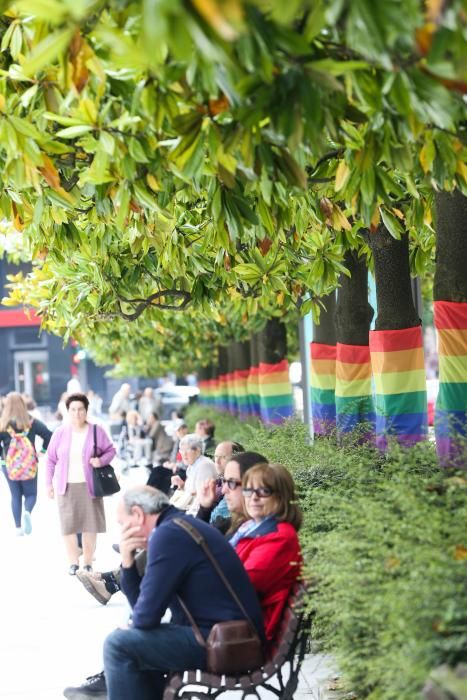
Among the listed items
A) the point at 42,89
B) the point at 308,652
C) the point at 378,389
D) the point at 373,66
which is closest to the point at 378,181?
the point at 373,66

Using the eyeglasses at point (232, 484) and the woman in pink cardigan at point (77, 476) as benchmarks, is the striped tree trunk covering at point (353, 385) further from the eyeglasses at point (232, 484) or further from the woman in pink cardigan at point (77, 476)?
the eyeglasses at point (232, 484)

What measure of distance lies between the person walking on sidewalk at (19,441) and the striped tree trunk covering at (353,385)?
6.10 metres

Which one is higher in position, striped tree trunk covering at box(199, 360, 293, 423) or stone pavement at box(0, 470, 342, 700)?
striped tree trunk covering at box(199, 360, 293, 423)

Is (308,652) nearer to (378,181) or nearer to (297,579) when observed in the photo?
(297,579)

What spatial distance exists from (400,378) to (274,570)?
4163 mm

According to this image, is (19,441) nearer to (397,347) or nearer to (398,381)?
(398,381)

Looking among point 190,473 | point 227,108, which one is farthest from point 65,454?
point 227,108

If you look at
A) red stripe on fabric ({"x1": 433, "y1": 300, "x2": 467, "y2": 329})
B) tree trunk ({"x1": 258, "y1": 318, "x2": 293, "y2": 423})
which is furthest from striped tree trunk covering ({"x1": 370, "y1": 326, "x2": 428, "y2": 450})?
tree trunk ({"x1": 258, "y1": 318, "x2": 293, "y2": 423})

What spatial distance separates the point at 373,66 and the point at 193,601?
108 inches

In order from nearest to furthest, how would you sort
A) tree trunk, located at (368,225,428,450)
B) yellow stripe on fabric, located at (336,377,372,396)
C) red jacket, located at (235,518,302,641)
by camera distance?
red jacket, located at (235,518,302,641), tree trunk, located at (368,225,428,450), yellow stripe on fabric, located at (336,377,372,396)

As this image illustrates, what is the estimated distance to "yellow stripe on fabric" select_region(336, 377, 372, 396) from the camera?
11.5 meters

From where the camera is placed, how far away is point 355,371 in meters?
11.5

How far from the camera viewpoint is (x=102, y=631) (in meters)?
10.0

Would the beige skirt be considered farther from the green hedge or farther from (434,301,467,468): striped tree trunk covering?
the green hedge
